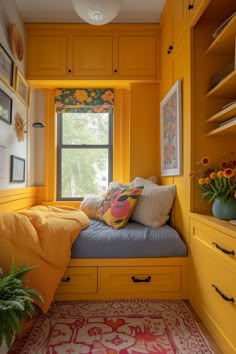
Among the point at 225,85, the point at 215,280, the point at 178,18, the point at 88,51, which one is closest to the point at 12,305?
the point at 215,280

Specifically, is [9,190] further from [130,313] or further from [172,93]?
[172,93]

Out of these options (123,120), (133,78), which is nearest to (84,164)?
(123,120)

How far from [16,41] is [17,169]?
1.19 metres

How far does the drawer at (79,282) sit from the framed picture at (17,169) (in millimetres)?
1031

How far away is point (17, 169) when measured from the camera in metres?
2.29

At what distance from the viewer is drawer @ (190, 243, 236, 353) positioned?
3.96 ft

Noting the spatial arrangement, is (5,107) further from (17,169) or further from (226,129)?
(226,129)

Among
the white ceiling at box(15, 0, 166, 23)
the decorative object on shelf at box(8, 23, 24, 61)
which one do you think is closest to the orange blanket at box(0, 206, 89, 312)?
the decorative object on shelf at box(8, 23, 24, 61)

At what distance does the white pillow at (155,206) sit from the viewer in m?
2.02

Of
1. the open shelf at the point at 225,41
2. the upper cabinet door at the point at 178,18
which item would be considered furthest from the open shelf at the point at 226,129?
the upper cabinet door at the point at 178,18

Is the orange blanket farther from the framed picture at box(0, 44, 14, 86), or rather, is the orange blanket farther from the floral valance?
the floral valance

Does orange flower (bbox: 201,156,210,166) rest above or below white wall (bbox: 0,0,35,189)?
below

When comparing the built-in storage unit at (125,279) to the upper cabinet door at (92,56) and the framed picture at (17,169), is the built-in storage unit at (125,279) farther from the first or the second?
the upper cabinet door at (92,56)

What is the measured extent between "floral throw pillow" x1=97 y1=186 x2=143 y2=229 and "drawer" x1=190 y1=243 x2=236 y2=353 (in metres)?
0.60
